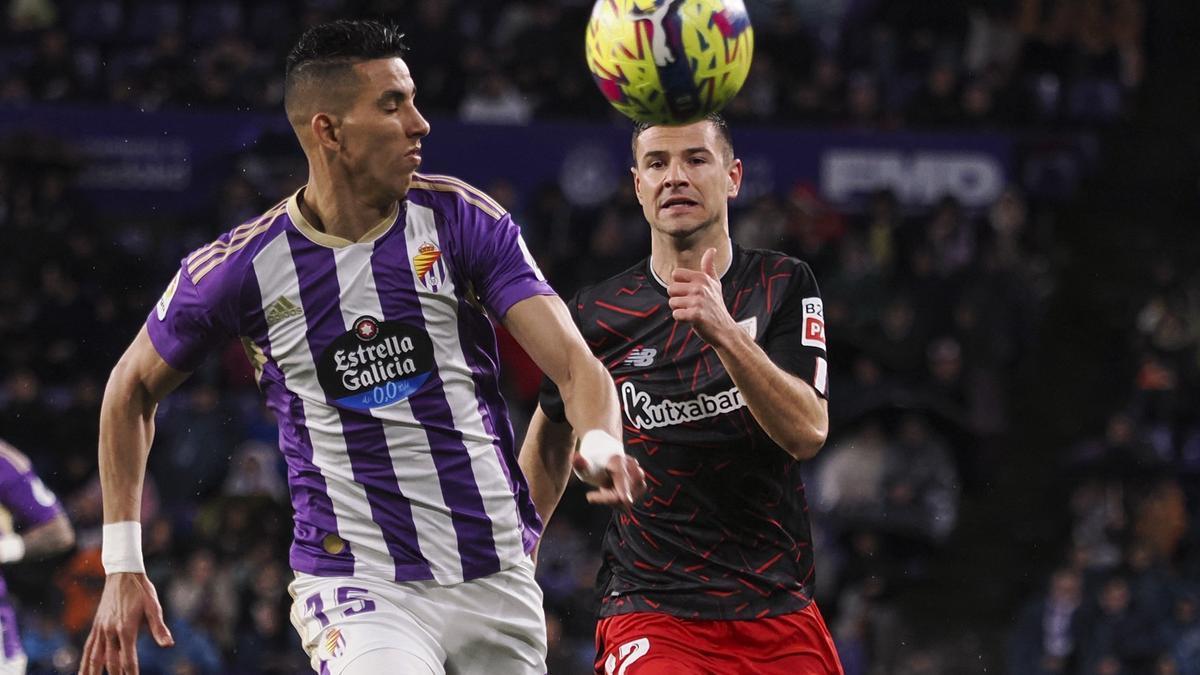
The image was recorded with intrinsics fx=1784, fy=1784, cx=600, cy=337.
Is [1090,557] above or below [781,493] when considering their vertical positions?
below

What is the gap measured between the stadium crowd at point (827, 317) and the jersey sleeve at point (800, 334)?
5.73 m

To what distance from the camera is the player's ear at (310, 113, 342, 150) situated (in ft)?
15.9

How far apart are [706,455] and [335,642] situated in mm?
1271

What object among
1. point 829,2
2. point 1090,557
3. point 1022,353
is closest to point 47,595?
point 1090,557

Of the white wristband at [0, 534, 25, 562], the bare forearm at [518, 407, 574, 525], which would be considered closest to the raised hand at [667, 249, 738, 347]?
the bare forearm at [518, 407, 574, 525]

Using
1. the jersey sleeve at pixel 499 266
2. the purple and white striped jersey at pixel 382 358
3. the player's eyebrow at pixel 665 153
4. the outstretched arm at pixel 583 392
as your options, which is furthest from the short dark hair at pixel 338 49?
the player's eyebrow at pixel 665 153

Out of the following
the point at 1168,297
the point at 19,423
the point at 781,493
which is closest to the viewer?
the point at 781,493

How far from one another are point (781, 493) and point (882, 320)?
28.7ft

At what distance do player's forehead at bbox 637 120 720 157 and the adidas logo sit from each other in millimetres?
1318

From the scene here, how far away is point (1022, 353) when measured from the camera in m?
15.2

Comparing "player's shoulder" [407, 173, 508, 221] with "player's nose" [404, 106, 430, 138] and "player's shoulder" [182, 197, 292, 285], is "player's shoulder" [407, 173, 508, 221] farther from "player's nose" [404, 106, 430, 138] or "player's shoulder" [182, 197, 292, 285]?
"player's shoulder" [182, 197, 292, 285]

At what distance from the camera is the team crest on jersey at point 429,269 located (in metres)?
4.81

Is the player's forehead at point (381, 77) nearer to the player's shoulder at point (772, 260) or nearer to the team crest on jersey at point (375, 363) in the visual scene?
the team crest on jersey at point (375, 363)

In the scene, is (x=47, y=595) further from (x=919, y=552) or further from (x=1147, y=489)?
(x=1147, y=489)
